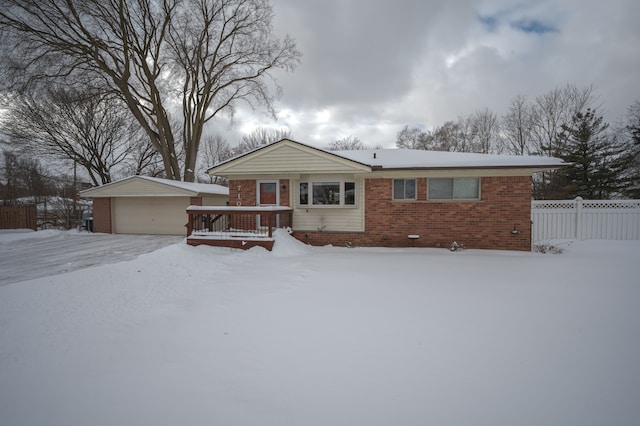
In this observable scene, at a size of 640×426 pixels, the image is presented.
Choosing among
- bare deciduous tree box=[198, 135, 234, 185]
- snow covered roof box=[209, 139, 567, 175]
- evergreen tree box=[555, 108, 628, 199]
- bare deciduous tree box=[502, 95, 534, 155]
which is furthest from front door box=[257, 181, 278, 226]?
bare deciduous tree box=[198, 135, 234, 185]

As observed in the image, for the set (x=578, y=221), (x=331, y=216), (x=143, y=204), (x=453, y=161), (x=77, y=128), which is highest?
(x=77, y=128)

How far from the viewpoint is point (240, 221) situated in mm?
10812

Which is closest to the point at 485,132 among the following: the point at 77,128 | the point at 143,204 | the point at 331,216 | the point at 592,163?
the point at 592,163

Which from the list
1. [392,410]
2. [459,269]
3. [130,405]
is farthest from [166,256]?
[459,269]

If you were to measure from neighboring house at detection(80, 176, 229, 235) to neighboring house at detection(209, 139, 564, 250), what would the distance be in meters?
5.98

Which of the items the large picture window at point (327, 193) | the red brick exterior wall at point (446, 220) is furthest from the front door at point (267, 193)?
the red brick exterior wall at point (446, 220)

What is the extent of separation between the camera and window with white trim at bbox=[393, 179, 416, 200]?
989 cm

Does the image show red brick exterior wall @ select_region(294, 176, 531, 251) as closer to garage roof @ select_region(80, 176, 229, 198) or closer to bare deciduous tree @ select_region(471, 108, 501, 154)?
garage roof @ select_region(80, 176, 229, 198)

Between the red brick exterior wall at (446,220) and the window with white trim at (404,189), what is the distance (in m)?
0.17

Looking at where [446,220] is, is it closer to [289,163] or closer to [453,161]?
[453,161]

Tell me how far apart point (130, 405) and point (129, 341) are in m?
1.28

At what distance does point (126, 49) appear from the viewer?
18.4m

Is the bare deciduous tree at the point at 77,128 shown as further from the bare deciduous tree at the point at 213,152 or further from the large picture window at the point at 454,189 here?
the large picture window at the point at 454,189

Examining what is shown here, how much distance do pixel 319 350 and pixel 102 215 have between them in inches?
714
